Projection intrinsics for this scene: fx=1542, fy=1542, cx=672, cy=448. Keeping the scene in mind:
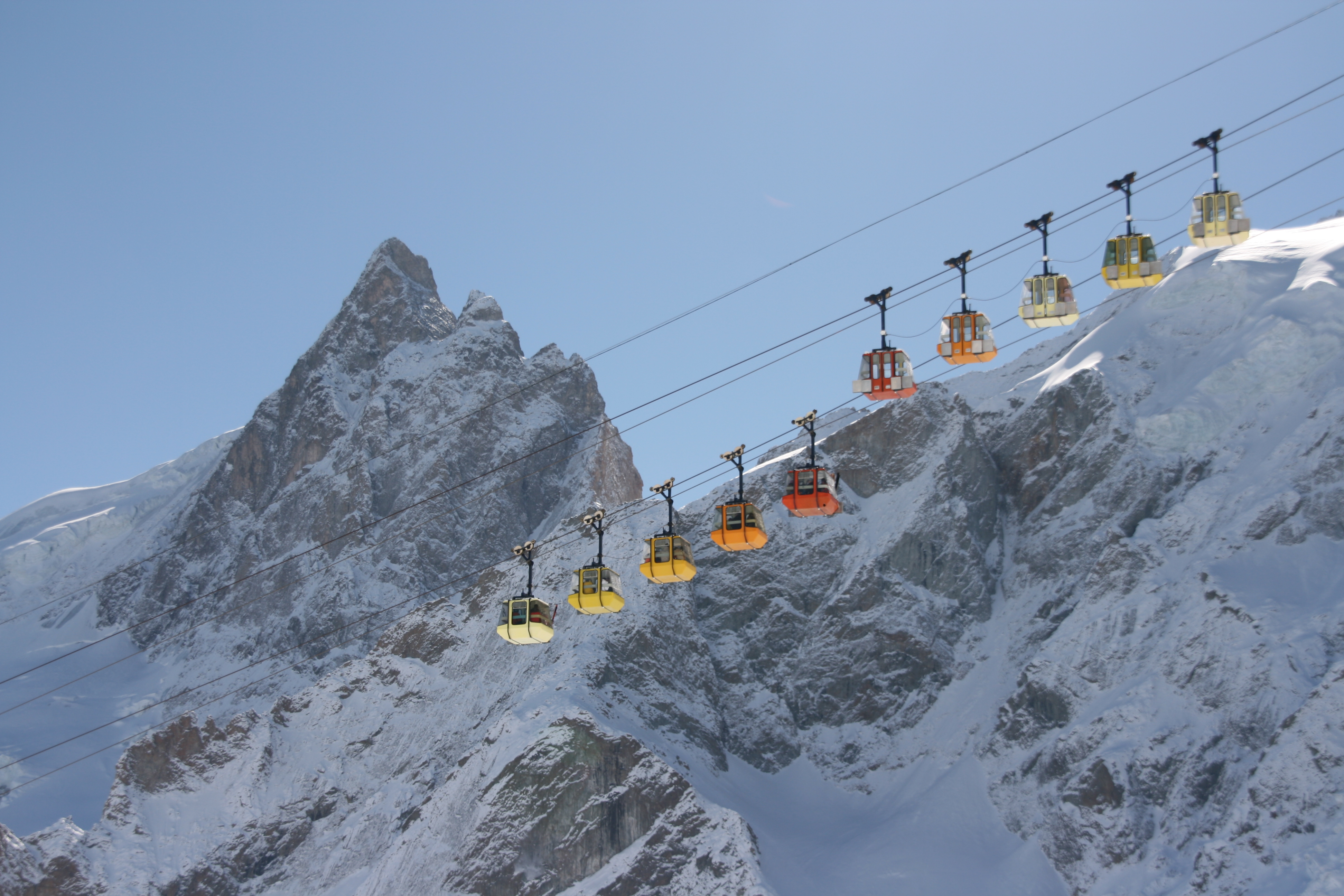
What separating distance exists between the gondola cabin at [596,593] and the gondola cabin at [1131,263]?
2078 cm

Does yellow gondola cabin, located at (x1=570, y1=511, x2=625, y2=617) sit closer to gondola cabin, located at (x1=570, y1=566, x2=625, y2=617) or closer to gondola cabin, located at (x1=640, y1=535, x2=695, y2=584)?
gondola cabin, located at (x1=570, y1=566, x2=625, y2=617)

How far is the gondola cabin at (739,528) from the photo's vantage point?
57062 millimetres

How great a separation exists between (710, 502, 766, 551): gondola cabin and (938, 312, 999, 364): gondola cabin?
919cm

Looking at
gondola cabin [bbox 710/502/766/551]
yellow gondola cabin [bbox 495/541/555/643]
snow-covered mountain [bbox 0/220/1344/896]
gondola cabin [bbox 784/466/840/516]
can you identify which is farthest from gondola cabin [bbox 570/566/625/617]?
snow-covered mountain [bbox 0/220/1344/896]

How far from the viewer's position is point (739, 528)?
57.2m

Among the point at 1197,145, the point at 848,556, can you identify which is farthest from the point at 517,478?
the point at 1197,145

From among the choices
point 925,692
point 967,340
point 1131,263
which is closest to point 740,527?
point 967,340

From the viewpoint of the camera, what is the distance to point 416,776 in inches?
5482

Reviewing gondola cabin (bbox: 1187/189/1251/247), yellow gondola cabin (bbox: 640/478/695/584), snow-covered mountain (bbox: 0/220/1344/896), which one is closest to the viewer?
gondola cabin (bbox: 1187/189/1251/247)

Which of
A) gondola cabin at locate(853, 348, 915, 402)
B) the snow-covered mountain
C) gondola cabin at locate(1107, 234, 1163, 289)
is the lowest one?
the snow-covered mountain

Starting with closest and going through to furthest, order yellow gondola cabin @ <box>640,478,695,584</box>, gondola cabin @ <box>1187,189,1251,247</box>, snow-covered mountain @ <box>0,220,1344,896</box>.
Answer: gondola cabin @ <box>1187,189,1251,247</box>, yellow gondola cabin @ <box>640,478,695,584</box>, snow-covered mountain @ <box>0,220,1344,896</box>

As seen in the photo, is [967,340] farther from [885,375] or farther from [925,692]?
[925,692]

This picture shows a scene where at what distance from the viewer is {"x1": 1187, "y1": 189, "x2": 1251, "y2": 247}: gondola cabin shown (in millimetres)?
51938

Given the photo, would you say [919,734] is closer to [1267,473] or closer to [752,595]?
[752,595]
